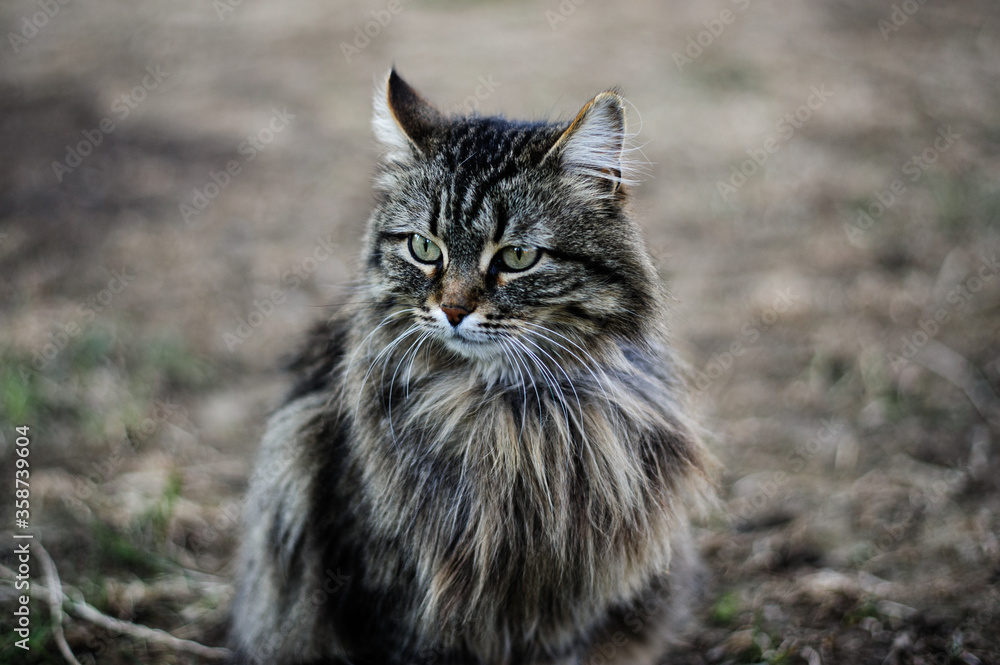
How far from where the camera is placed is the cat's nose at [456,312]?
198 cm

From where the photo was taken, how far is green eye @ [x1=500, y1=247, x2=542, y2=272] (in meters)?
2.04

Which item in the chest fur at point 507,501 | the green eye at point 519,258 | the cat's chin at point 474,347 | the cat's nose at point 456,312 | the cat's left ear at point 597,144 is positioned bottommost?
the chest fur at point 507,501

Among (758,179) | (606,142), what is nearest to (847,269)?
(758,179)

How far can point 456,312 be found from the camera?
1977 mm

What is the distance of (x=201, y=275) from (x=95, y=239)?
895 millimetres

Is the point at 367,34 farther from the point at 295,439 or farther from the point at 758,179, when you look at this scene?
the point at 295,439

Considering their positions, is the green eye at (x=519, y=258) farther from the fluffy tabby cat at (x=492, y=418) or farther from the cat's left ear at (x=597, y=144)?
the cat's left ear at (x=597, y=144)

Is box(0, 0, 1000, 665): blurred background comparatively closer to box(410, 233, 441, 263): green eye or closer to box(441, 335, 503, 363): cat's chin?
box(410, 233, 441, 263): green eye

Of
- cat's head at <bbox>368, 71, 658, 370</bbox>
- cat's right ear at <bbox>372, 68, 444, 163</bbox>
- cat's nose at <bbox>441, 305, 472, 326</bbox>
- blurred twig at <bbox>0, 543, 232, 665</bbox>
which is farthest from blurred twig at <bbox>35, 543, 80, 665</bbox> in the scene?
cat's right ear at <bbox>372, 68, 444, 163</bbox>

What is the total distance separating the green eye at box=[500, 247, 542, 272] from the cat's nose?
188 mm

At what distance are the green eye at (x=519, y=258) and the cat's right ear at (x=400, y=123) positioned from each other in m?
0.46

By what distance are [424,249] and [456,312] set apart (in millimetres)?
300

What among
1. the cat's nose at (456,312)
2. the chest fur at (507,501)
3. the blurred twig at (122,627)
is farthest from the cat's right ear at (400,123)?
the blurred twig at (122,627)

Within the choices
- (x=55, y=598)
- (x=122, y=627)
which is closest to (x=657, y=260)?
(x=122, y=627)
